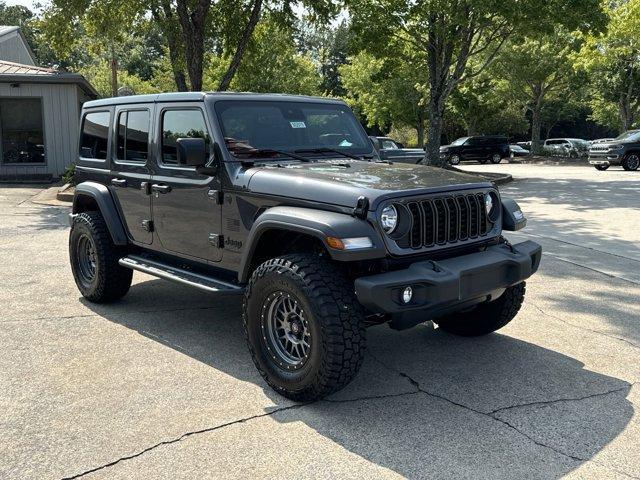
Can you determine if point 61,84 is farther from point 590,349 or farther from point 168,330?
point 590,349

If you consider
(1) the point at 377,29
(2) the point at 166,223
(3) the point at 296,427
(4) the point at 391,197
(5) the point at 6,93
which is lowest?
(3) the point at 296,427

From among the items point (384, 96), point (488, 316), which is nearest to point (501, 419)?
point (488, 316)

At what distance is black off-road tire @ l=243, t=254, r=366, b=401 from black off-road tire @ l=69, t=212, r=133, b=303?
7.28 feet

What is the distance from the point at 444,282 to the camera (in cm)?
357

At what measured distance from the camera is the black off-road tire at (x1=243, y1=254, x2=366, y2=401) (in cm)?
353

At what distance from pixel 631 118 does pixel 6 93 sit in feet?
113

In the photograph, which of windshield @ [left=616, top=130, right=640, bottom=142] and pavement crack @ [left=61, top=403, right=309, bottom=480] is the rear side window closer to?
pavement crack @ [left=61, top=403, right=309, bottom=480]

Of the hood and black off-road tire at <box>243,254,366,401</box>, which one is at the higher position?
the hood

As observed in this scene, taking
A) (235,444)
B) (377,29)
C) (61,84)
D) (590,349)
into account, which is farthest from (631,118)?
(235,444)

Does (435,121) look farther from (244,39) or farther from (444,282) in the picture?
(444,282)

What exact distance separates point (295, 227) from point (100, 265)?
2.61 meters

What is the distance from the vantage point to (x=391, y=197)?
3.66 metres

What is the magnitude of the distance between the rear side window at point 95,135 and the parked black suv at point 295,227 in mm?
37

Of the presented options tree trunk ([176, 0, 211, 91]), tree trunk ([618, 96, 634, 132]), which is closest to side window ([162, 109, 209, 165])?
tree trunk ([176, 0, 211, 91])
